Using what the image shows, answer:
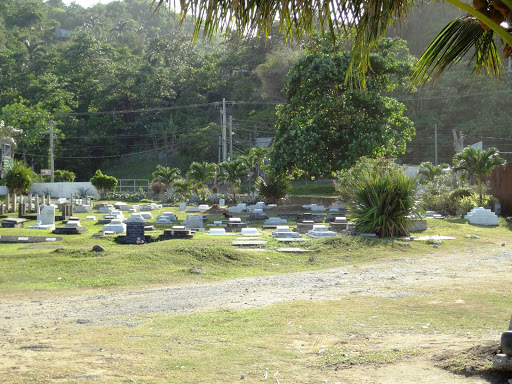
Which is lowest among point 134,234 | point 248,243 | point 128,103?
point 248,243

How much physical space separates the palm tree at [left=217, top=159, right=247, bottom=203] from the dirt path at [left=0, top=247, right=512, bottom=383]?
26866 millimetres

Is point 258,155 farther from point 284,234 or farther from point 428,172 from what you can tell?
point 284,234

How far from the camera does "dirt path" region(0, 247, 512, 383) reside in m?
5.44

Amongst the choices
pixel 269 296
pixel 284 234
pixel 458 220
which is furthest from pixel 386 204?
pixel 269 296

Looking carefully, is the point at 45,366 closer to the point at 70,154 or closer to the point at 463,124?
the point at 463,124

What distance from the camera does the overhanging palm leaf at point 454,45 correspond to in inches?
195

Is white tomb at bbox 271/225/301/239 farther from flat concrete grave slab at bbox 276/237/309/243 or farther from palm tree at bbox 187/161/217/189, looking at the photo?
palm tree at bbox 187/161/217/189

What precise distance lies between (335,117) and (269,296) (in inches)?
1114

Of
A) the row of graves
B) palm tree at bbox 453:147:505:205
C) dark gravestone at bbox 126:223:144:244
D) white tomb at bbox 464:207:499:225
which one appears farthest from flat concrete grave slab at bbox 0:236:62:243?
palm tree at bbox 453:147:505:205

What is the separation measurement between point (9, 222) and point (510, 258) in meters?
16.9

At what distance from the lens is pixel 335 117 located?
36.3 meters

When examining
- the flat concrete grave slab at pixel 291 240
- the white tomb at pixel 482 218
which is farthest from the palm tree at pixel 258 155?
the flat concrete grave slab at pixel 291 240

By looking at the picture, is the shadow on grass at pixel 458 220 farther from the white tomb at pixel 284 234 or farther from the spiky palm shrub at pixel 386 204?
the white tomb at pixel 284 234

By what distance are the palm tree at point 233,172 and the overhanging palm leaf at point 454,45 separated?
34527 millimetres
